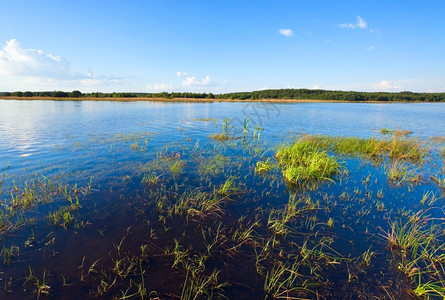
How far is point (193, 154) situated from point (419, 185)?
1256 centimetres

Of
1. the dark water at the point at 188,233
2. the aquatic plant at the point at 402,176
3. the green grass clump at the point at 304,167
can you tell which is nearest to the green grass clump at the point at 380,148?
the dark water at the point at 188,233

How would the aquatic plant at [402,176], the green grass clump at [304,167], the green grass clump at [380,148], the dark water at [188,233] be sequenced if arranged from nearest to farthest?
the dark water at [188,233] < the aquatic plant at [402,176] < the green grass clump at [304,167] < the green grass clump at [380,148]

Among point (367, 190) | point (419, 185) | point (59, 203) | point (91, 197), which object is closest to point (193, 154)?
point (91, 197)

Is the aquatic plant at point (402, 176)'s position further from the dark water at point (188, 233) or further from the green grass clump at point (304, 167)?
the green grass clump at point (304, 167)

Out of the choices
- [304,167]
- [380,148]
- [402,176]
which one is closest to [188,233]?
[304,167]

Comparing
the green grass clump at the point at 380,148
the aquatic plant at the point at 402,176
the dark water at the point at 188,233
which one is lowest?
the dark water at the point at 188,233

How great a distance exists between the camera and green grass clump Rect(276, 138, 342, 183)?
9821mm

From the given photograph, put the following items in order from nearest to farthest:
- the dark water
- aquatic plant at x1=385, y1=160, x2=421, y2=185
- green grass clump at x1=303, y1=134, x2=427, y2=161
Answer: the dark water → aquatic plant at x1=385, y1=160, x2=421, y2=185 → green grass clump at x1=303, y1=134, x2=427, y2=161

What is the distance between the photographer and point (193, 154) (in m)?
13.8

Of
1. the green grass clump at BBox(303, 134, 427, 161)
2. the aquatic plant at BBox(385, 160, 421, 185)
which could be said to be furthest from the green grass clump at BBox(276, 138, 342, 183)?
the green grass clump at BBox(303, 134, 427, 161)

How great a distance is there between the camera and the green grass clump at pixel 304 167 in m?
9.82

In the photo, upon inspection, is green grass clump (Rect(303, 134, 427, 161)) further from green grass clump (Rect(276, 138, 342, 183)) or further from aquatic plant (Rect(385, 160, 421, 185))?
green grass clump (Rect(276, 138, 342, 183))

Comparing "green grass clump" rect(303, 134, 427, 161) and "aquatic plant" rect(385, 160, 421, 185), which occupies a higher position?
"green grass clump" rect(303, 134, 427, 161)

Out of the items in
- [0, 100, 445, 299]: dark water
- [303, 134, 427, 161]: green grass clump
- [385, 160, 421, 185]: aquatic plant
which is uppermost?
[303, 134, 427, 161]: green grass clump
